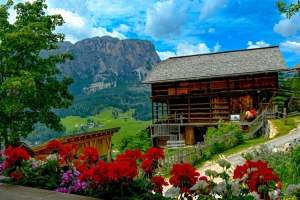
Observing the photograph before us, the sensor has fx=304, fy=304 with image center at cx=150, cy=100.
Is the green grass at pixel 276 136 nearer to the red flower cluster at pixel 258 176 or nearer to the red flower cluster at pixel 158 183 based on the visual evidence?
the red flower cluster at pixel 158 183

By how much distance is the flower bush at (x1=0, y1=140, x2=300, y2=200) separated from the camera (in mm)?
3117

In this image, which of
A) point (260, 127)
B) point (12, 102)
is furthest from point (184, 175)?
point (260, 127)

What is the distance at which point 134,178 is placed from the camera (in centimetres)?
413

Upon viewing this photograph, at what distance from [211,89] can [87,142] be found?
53.5 ft

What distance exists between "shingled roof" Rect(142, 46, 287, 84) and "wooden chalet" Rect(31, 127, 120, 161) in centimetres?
1289

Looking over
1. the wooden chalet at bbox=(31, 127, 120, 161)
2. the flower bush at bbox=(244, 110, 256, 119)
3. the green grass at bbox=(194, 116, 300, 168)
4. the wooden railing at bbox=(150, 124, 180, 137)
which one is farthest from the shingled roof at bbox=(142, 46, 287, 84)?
the wooden chalet at bbox=(31, 127, 120, 161)

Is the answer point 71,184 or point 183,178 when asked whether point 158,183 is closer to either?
point 183,178

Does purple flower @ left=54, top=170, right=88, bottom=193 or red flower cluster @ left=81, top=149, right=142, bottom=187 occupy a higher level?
red flower cluster @ left=81, top=149, right=142, bottom=187

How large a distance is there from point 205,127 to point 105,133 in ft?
45.0

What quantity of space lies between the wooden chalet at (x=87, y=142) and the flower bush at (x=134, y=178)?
9817 mm

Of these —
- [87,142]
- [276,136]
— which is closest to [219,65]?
[276,136]

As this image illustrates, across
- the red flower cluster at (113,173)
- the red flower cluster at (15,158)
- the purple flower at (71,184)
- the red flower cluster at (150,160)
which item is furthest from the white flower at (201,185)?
the red flower cluster at (15,158)

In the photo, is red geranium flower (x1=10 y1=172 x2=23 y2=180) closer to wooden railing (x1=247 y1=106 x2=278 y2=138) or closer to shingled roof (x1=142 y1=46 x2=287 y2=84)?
wooden railing (x1=247 y1=106 x2=278 y2=138)

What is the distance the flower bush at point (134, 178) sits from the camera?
3117 millimetres
